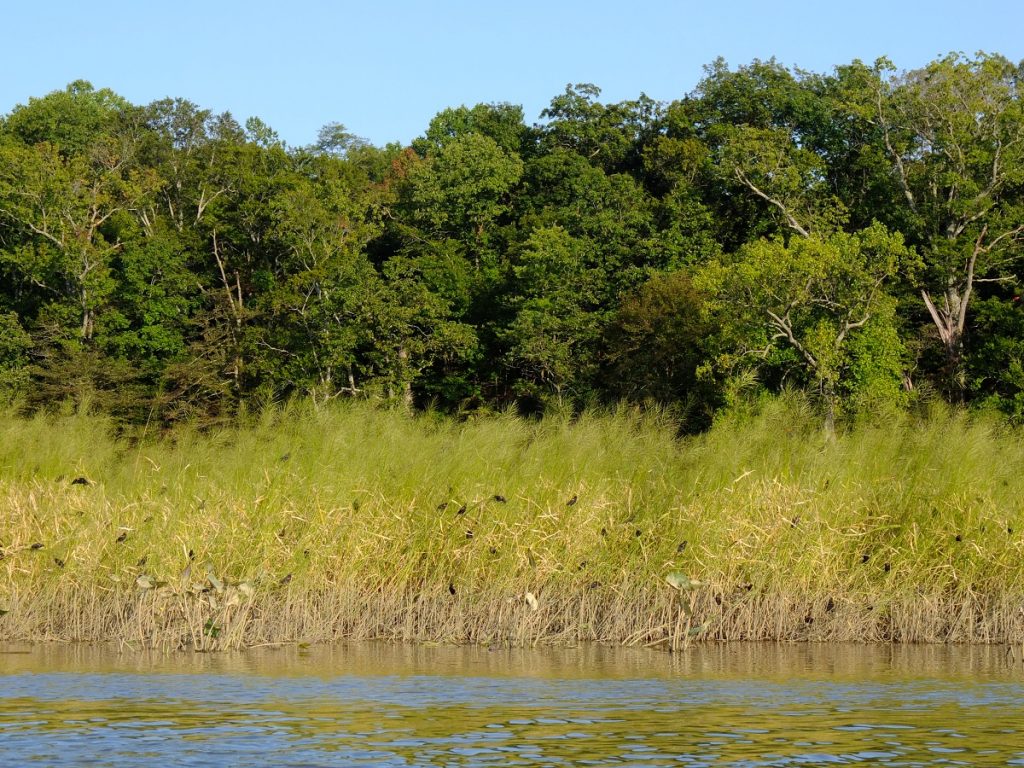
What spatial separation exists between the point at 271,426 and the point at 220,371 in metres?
35.6

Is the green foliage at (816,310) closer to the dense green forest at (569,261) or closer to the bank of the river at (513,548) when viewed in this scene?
the dense green forest at (569,261)

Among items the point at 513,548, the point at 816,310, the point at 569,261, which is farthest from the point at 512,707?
the point at 569,261

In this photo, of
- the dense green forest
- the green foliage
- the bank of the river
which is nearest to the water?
the bank of the river

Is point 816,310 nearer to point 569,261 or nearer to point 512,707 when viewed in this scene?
point 569,261

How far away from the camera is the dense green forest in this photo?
4284cm

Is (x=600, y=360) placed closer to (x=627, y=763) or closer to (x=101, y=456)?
(x=101, y=456)

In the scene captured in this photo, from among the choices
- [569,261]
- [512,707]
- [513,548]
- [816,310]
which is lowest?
[512,707]

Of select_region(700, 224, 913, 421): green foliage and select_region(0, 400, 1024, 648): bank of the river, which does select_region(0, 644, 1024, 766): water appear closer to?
select_region(0, 400, 1024, 648): bank of the river

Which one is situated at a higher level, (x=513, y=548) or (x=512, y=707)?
(x=513, y=548)

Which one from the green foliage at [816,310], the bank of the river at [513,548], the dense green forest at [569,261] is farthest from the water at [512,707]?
the green foliage at [816,310]

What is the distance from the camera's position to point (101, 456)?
51.5ft

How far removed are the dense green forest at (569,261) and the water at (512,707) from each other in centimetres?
2688

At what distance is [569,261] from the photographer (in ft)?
163

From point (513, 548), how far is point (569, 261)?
3640 cm
